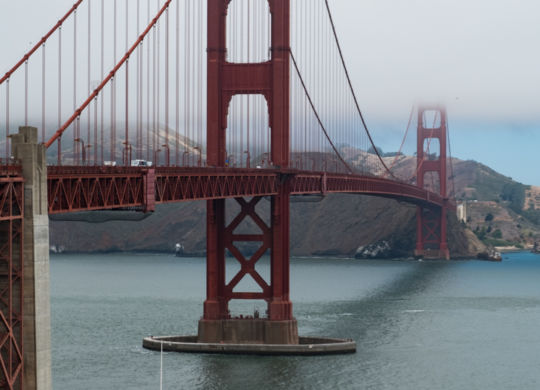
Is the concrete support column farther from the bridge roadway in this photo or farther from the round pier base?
the round pier base

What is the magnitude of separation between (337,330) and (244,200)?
12003 mm

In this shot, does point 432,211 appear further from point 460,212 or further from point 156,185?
point 156,185

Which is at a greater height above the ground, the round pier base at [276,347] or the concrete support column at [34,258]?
the concrete support column at [34,258]

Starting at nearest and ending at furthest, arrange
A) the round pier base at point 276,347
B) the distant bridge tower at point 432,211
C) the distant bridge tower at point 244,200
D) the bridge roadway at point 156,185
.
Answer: the bridge roadway at point 156,185 → the round pier base at point 276,347 → the distant bridge tower at point 244,200 → the distant bridge tower at point 432,211

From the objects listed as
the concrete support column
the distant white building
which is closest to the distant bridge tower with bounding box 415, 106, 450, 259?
the distant white building

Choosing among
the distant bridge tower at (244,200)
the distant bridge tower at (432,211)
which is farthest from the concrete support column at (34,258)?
the distant bridge tower at (432,211)

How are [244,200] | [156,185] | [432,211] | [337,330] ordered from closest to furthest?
[156,185] → [244,200] → [337,330] → [432,211]

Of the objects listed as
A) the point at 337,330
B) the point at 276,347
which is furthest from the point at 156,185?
the point at 337,330

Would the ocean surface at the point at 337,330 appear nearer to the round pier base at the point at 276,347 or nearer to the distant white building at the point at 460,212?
the round pier base at the point at 276,347

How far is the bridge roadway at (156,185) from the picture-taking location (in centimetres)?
3275

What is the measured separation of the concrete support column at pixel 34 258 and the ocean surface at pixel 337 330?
17.4 meters

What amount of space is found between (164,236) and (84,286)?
3438 inches

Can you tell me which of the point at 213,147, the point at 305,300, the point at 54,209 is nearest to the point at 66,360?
the point at 213,147

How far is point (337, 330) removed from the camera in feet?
213
